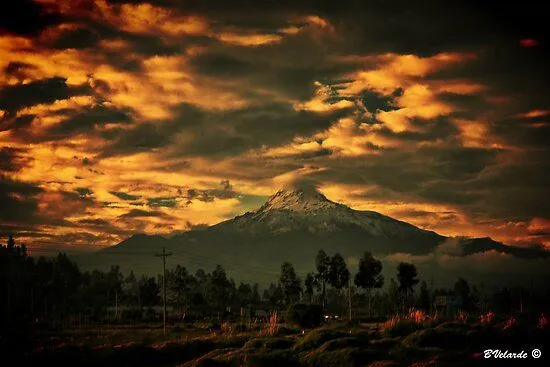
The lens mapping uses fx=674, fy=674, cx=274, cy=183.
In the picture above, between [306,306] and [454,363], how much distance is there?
5314 cm

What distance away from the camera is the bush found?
3317 inches

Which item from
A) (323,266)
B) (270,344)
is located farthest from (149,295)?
(270,344)

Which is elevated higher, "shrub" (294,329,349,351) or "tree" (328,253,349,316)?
"tree" (328,253,349,316)

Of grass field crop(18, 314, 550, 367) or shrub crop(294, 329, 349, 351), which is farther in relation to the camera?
shrub crop(294, 329, 349, 351)

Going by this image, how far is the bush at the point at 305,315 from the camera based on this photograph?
84.2m

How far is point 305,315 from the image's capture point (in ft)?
278

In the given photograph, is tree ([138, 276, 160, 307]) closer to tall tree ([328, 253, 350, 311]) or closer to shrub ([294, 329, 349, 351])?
tall tree ([328, 253, 350, 311])

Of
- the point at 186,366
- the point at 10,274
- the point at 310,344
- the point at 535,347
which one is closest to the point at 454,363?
the point at 535,347

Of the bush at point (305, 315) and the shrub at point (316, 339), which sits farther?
the bush at point (305, 315)

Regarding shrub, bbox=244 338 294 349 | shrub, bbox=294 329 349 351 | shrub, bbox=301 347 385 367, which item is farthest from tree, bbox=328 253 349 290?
shrub, bbox=301 347 385 367

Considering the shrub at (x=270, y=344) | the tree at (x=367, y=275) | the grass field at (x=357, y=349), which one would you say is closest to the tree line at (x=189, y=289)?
the tree at (x=367, y=275)

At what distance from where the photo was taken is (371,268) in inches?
5886

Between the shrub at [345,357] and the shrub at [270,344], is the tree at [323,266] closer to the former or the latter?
the shrub at [270,344]

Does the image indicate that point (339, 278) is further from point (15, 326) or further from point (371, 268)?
point (15, 326)
